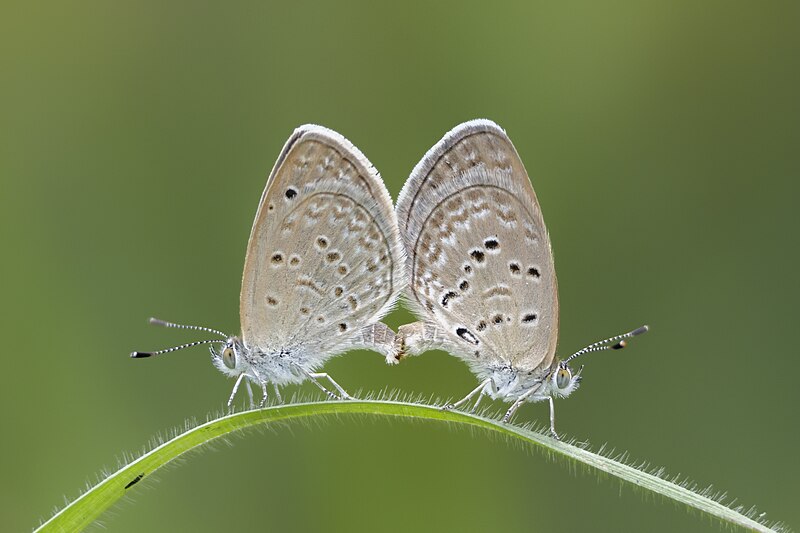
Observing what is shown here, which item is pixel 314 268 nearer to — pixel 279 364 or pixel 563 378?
pixel 279 364

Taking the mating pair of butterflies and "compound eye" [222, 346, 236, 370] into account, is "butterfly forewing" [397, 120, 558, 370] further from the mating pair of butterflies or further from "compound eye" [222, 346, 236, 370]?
"compound eye" [222, 346, 236, 370]

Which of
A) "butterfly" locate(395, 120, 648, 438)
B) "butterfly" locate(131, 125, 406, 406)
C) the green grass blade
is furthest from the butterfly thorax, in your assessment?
the green grass blade

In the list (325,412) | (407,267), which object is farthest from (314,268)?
(325,412)

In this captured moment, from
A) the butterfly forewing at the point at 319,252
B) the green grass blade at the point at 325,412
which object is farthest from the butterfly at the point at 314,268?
the green grass blade at the point at 325,412

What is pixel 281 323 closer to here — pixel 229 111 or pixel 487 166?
pixel 487 166

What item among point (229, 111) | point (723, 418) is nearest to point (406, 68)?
point (229, 111)

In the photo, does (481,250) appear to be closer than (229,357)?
Yes

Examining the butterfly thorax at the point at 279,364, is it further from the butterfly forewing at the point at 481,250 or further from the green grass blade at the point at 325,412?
the green grass blade at the point at 325,412
